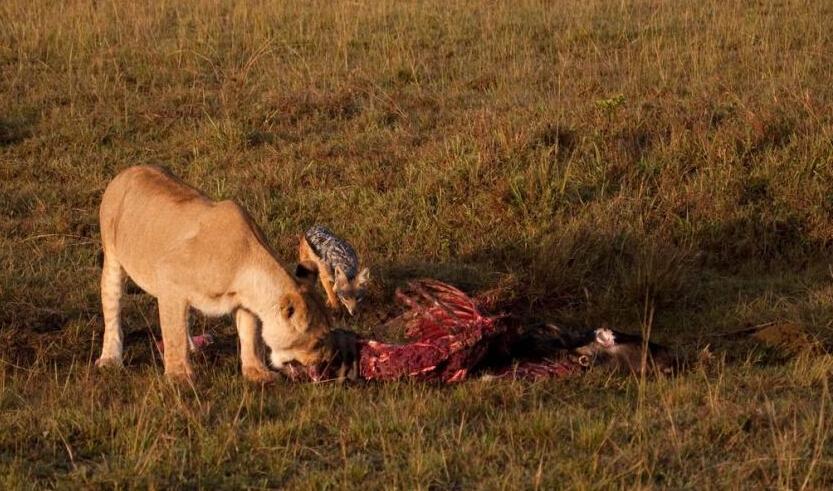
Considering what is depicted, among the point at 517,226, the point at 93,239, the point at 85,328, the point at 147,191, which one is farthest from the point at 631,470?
the point at 93,239

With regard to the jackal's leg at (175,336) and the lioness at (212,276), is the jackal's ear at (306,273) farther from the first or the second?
the jackal's leg at (175,336)

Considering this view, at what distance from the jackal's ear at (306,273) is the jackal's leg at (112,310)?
1.23m

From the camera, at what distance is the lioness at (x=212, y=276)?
5.98m

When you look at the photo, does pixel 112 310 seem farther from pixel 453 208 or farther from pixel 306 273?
pixel 453 208

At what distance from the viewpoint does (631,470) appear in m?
4.77

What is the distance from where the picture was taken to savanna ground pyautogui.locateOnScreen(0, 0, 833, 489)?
5.11 m

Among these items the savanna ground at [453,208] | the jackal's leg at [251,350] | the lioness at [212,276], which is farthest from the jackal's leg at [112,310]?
the jackal's leg at [251,350]

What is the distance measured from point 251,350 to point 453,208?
3.26 meters

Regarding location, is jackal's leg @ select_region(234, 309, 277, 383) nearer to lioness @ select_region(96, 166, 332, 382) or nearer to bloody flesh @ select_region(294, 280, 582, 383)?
lioness @ select_region(96, 166, 332, 382)

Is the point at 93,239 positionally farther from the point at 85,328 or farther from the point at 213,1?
the point at 213,1

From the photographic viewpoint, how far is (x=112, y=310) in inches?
272

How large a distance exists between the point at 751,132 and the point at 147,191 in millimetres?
5244

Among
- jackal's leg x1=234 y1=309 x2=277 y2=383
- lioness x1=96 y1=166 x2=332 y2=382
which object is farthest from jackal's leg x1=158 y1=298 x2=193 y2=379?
jackal's leg x1=234 y1=309 x2=277 y2=383

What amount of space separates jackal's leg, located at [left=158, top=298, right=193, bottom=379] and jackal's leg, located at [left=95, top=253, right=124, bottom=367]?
0.58 m
